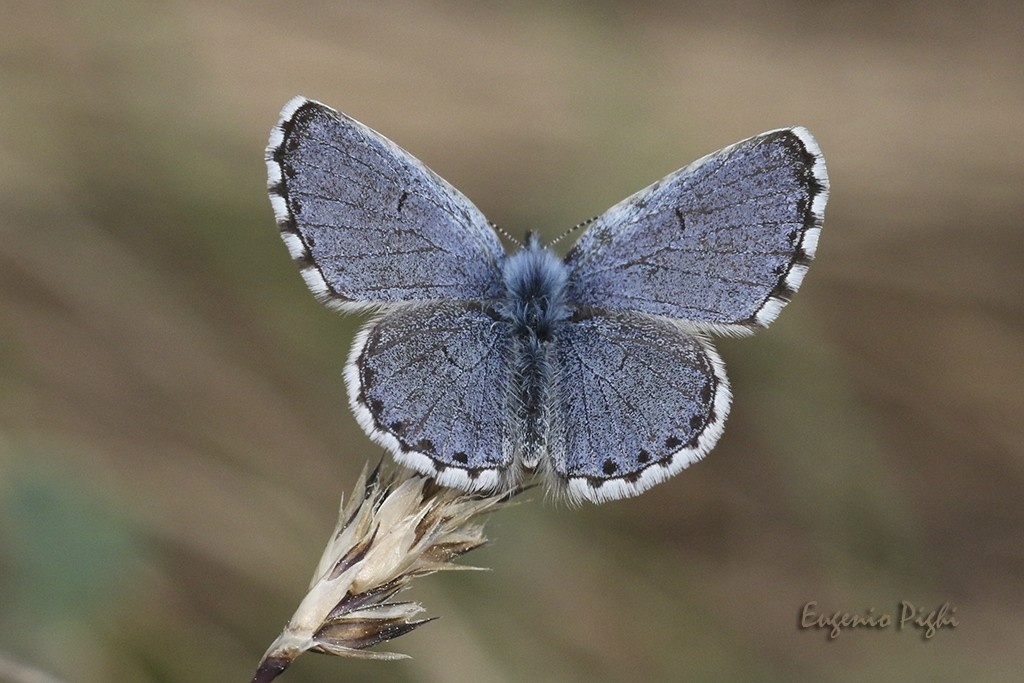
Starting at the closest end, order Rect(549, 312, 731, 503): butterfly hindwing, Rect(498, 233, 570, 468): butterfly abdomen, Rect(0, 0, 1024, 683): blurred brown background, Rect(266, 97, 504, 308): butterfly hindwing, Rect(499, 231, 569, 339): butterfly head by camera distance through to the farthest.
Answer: Rect(549, 312, 731, 503): butterfly hindwing
Rect(266, 97, 504, 308): butterfly hindwing
Rect(498, 233, 570, 468): butterfly abdomen
Rect(499, 231, 569, 339): butterfly head
Rect(0, 0, 1024, 683): blurred brown background

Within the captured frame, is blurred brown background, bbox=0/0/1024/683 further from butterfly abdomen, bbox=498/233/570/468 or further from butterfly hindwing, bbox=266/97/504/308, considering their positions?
butterfly hindwing, bbox=266/97/504/308

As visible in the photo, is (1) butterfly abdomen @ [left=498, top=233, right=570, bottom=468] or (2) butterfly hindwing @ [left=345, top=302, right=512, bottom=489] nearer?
(2) butterfly hindwing @ [left=345, top=302, right=512, bottom=489]

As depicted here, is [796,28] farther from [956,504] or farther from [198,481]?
[198,481]

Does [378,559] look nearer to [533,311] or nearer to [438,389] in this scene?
[438,389]

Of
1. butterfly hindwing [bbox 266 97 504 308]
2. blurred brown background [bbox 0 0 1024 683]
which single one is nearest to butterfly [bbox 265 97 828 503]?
butterfly hindwing [bbox 266 97 504 308]

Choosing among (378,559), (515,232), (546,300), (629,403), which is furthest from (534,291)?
(515,232)

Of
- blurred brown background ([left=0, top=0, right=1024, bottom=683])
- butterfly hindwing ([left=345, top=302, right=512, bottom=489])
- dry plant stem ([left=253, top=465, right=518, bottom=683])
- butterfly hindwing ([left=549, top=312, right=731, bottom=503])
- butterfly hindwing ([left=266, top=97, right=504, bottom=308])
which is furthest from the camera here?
blurred brown background ([left=0, top=0, right=1024, bottom=683])

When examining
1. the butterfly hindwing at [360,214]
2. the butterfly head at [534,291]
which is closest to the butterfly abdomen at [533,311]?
the butterfly head at [534,291]
